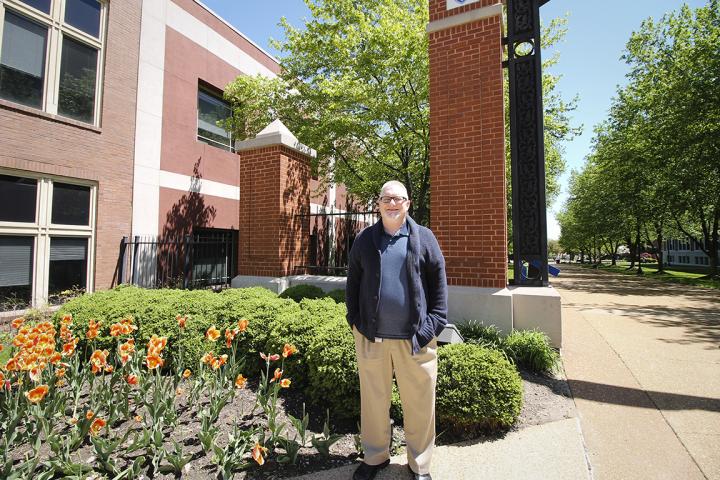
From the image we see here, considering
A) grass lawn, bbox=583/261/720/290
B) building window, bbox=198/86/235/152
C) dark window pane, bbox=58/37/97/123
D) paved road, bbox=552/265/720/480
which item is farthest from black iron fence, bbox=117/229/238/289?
grass lawn, bbox=583/261/720/290

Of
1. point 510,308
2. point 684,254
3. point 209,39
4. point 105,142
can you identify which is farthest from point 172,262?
point 684,254

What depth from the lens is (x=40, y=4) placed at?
7.71m

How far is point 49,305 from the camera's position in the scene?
759 centimetres

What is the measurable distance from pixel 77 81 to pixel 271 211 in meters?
6.24

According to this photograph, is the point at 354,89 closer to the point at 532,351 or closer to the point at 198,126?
the point at 198,126

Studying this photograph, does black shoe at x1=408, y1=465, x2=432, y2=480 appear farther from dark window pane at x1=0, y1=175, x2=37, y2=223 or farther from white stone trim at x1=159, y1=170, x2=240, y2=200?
white stone trim at x1=159, y1=170, x2=240, y2=200

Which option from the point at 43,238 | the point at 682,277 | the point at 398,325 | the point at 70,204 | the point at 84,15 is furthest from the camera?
the point at 682,277

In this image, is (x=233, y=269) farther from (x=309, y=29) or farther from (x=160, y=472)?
(x=160, y=472)

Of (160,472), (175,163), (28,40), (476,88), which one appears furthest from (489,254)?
(28,40)

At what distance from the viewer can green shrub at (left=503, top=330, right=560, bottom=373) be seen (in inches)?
164

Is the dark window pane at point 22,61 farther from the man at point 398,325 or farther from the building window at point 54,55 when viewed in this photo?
the man at point 398,325

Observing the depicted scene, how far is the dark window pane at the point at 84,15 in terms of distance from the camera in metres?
8.19

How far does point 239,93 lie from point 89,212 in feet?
18.0

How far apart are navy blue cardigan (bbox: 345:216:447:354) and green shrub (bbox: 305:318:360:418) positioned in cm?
85
